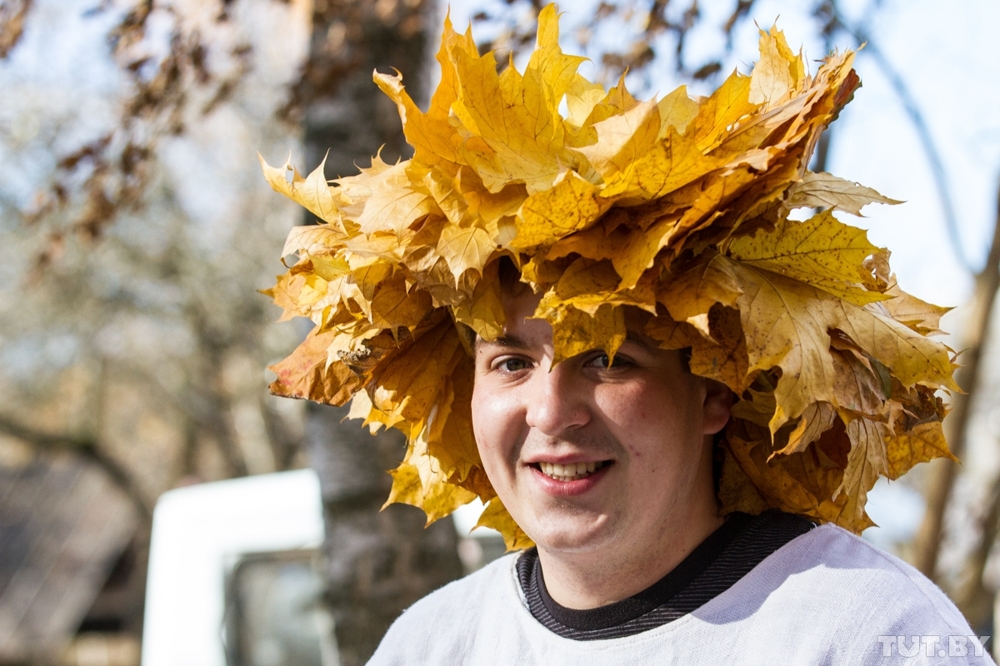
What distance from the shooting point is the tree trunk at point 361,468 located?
12.6ft

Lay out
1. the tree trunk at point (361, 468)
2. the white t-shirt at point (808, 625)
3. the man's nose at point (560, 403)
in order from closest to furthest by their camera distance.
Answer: the white t-shirt at point (808, 625)
the man's nose at point (560, 403)
the tree trunk at point (361, 468)

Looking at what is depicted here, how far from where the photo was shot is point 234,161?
1377 cm

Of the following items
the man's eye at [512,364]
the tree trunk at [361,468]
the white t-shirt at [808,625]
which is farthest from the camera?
the tree trunk at [361,468]

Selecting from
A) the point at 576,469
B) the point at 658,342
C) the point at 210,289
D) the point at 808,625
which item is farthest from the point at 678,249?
the point at 210,289

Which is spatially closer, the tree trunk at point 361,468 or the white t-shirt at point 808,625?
the white t-shirt at point 808,625

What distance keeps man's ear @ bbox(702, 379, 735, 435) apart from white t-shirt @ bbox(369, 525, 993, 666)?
10.2 inches

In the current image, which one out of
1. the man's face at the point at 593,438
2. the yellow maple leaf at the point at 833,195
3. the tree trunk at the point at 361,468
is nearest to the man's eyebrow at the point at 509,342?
the man's face at the point at 593,438

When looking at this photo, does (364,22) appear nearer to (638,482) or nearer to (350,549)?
(350,549)

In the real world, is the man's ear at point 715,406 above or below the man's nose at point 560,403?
below

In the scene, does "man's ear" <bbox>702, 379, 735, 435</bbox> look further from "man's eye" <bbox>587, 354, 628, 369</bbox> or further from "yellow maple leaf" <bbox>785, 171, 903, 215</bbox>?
"yellow maple leaf" <bbox>785, 171, 903, 215</bbox>

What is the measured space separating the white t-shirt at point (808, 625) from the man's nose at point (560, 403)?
0.40m

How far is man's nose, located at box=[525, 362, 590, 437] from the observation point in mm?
1766

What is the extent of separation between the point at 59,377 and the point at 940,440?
16.1 metres

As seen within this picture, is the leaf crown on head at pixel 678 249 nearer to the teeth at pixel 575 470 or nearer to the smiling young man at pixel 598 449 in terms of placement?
the smiling young man at pixel 598 449
